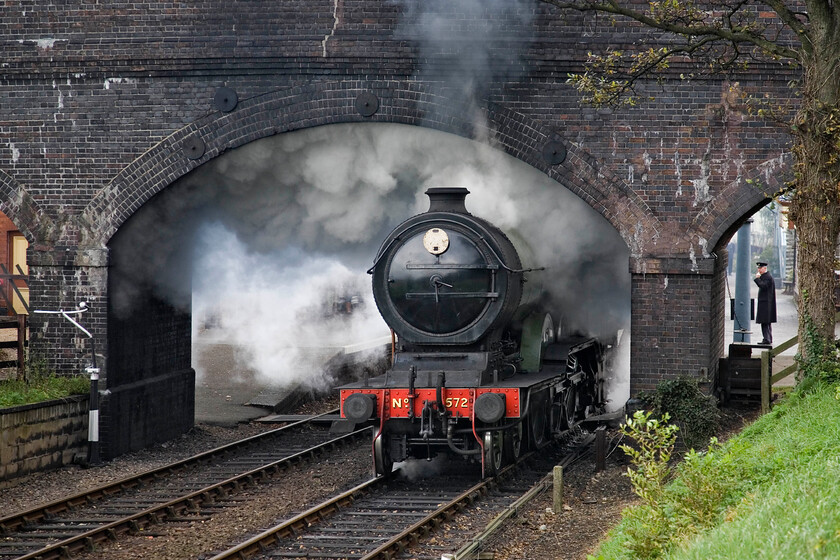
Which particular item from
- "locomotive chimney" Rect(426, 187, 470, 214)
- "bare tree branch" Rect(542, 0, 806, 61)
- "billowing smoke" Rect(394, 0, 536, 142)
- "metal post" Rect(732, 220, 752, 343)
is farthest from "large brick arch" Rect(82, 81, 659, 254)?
"metal post" Rect(732, 220, 752, 343)

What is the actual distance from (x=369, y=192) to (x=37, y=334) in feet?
14.9

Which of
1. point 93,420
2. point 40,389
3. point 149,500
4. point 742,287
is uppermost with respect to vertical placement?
point 742,287

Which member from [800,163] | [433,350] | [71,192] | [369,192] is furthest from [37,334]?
[800,163]

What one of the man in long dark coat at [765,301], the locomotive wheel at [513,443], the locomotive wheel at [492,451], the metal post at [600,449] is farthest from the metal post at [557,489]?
the man in long dark coat at [765,301]

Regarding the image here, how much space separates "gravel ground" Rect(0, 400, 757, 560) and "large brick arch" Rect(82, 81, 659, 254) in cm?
275

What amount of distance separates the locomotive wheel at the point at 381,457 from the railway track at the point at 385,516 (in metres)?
0.14

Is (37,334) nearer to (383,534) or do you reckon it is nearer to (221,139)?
(221,139)

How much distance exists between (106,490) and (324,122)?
4851 mm

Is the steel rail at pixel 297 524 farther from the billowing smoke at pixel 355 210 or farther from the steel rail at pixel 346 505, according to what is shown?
the billowing smoke at pixel 355 210

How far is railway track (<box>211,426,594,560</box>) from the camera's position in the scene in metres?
7.71

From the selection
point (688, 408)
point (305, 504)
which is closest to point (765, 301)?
point (688, 408)

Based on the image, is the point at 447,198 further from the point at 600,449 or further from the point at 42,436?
the point at 42,436

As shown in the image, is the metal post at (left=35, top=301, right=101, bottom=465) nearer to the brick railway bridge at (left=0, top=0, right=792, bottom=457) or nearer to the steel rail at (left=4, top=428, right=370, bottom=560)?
the brick railway bridge at (left=0, top=0, right=792, bottom=457)

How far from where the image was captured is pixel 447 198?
34.6 feet
